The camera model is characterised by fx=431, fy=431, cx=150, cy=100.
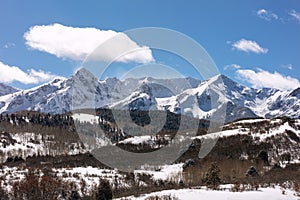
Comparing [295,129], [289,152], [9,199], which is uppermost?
[295,129]

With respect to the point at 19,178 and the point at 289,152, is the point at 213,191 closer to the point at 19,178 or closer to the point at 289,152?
the point at 19,178

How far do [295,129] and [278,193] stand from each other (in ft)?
312

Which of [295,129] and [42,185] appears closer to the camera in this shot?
[42,185]

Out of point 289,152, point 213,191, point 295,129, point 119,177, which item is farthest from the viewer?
point 295,129

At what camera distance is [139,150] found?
155 meters

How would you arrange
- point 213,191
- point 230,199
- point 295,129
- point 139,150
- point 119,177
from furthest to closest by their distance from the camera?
point 139,150
point 295,129
point 119,177
point 213,191
point 230,199

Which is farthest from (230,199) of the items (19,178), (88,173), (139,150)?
(139,150)

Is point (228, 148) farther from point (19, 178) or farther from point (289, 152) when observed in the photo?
point (19, 178)

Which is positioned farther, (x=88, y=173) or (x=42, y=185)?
(x=88, y=173)

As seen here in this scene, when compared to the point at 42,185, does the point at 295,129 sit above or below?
above

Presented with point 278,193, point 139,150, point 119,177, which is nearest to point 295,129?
point 139,150

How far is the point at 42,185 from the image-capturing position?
192 ft

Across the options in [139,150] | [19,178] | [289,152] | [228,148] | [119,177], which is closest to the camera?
[19,178]

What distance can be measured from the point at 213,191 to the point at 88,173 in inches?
1639
